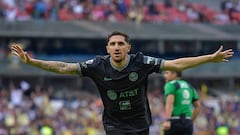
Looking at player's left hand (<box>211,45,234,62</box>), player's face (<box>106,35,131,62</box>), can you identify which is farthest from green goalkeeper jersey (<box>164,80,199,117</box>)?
player's left hand (<box>211,45,234,62</box>)

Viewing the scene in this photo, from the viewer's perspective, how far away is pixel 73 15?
96.5ft

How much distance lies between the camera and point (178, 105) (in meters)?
11.4

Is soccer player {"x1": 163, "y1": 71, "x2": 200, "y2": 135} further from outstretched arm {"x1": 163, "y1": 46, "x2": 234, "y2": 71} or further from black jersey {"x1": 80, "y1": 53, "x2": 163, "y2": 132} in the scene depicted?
outstretched arm {"x1": 163, "y1": 46, "x2": 234, "y2": 71}

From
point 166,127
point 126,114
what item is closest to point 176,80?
point 166,127

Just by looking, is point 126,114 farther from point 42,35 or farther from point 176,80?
point 42,35

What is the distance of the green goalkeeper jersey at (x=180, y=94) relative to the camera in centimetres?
1122

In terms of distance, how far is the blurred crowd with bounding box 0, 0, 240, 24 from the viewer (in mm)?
27969

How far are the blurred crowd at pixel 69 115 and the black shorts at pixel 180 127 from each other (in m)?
6.85

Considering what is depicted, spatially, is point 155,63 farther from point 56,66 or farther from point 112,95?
point 56,66

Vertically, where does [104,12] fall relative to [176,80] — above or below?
above

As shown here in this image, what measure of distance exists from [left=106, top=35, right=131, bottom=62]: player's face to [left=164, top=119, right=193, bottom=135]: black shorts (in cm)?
324

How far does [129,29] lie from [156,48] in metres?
2.10

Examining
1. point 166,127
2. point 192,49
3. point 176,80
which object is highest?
point 192,49

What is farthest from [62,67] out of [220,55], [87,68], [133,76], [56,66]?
[220,55]
